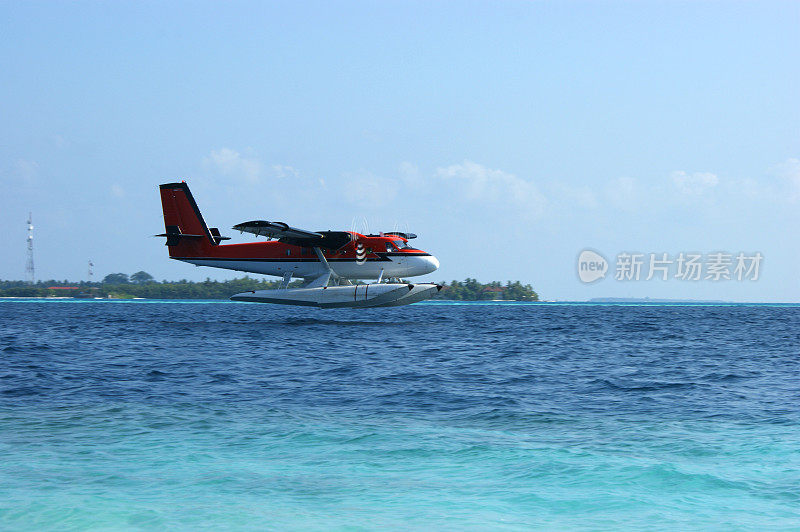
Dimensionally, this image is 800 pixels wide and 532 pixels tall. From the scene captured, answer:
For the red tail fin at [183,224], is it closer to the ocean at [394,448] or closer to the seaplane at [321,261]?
the seaplane at [321,261]

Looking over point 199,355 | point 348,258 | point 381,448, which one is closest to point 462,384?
point 381,448

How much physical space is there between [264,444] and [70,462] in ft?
7.84

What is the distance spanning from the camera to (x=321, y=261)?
4269 centimetres

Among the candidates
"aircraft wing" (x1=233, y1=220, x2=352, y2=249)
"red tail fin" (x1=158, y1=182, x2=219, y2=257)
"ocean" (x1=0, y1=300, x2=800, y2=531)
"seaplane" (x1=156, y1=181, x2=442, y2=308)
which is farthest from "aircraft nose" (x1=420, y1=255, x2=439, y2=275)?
"ocean" (x1=0, y1=300, x2=800, y2=531)

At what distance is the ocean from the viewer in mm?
7434

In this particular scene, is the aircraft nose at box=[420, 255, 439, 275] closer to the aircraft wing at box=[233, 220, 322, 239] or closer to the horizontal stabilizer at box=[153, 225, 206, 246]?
the aircraft wing at box=[233, 220, 322, 239]

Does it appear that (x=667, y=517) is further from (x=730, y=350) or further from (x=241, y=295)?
(x=241, y=295)

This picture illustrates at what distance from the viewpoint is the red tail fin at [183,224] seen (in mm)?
46812

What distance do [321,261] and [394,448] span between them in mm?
33280

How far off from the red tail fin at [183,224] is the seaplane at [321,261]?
6 centimetres

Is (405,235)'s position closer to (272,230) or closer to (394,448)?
(272,230)

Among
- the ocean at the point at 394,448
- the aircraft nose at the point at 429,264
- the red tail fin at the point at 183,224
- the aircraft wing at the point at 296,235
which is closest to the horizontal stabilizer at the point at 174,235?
the red tail fin at the point at 183,224

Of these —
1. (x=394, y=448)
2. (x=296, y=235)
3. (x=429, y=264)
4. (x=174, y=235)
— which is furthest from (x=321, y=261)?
(x=394, y=448)

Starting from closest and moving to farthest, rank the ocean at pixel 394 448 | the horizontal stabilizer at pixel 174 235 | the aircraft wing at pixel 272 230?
the ocean at pixel 394 448 → the aircraft wing at pixel 272 230 → the horizontal stabilizer at pixel 174 235
